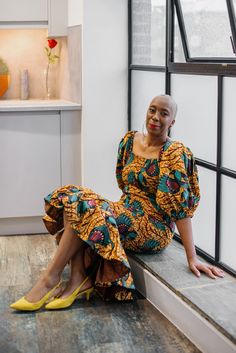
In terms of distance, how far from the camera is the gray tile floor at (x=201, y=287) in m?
3.06

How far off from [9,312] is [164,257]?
878mm

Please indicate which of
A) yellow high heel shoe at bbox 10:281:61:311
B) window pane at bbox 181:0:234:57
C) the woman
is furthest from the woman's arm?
window pane at bbox 181:0:234:57

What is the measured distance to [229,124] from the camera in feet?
11.7

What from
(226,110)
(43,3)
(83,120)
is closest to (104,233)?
(226,110)

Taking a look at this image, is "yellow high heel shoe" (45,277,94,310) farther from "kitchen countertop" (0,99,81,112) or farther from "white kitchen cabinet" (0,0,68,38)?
"white kitchen cabinet" (0,0,68,38)

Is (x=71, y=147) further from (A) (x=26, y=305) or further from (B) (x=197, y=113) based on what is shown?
(A) (x=26, y=305)

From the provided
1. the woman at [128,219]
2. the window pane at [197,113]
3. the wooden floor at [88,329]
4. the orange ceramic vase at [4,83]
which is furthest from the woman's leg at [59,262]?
the orange ceramic vase at [4,83]

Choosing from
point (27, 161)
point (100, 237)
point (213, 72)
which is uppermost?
point (213, 72)

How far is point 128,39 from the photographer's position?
484 cm

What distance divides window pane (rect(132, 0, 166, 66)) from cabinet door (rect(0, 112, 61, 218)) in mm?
717

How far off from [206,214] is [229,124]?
1.89ft

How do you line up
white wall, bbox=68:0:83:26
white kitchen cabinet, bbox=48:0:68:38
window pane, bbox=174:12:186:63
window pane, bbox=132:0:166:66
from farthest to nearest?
1. white kitchen cabinet, bbox=48:0:68:38
2. white wall, bbox=68:0:83:26
3. window pane, bbox=132:0:166:66
4. window pane, bbox=174:12:186:63

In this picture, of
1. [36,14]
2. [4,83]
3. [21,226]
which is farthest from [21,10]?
[21,226]

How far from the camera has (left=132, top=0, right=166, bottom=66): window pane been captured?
4.40 meters
